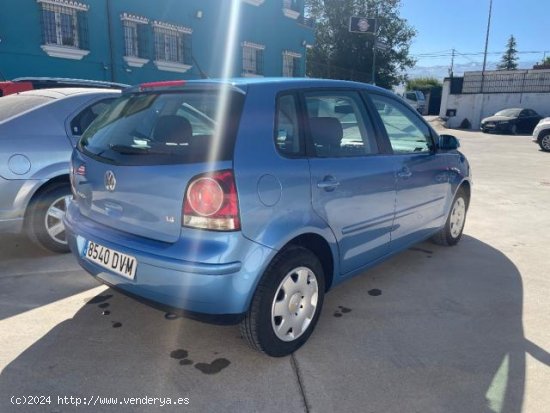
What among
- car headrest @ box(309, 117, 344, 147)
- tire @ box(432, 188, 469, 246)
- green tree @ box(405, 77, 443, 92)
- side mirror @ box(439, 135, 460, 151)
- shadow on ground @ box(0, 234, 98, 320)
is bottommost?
shadow on ground @ box(0, 234, 98, 320)

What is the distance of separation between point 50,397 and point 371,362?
1.71 metres

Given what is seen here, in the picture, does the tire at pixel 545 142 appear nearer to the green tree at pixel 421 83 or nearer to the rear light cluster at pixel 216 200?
the rear light cluster at pixel 216 200

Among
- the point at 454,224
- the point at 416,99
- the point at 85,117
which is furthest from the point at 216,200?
the point at 416,99

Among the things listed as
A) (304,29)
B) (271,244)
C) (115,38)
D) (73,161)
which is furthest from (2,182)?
(304,29)

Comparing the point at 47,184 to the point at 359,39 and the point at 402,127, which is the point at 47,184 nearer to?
the point at 402,127

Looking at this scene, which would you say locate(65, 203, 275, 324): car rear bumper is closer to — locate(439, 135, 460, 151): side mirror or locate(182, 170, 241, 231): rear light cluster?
locate(182, 170, 241, 231): rear light cluster

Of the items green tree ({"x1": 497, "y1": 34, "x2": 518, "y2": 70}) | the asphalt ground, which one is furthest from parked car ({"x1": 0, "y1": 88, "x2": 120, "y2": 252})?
green tree ({"x1": 497, "y1": 34, "x2": 518, "y2": 70})

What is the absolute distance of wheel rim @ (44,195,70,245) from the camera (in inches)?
155

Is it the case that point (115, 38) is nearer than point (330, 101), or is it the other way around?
point (330, 101)

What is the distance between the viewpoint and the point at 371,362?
2.60 meters

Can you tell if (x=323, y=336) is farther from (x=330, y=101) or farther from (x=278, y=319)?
(x=330, y=101)

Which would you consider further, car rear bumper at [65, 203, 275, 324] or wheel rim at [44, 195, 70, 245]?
wheel rim at [44, 195, 70, 245]

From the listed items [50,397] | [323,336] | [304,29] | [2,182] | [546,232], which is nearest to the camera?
[50,397]

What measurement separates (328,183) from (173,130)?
941mm
